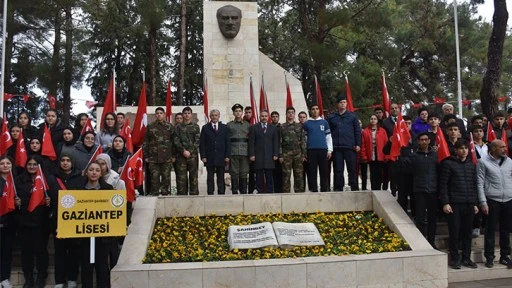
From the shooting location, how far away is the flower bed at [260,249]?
5.34m

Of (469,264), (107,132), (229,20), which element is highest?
(229,20)

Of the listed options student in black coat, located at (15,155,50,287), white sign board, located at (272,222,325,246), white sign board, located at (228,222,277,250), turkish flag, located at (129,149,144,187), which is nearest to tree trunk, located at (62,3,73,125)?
turkish flag, located at (129,149,144,187)

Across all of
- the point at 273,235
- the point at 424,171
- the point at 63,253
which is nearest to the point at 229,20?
the point at 424,171

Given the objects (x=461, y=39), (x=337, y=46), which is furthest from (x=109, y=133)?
(x=461, y=39)

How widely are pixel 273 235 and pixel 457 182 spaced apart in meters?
2.43

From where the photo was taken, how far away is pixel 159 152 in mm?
6965

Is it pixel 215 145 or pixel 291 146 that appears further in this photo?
pixel 291 146

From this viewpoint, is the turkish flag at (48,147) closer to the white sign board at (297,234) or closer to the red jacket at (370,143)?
the white sign board at (297,234)

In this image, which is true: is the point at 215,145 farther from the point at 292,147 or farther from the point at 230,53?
the point at 230,53

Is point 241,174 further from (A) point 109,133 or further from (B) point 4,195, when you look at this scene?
(B) point 4,195

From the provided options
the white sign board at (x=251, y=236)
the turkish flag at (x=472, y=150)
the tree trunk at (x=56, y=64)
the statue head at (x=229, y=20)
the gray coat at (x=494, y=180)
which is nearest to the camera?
the white sign board at (x=251, y=236)

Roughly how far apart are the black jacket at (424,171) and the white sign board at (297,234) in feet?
4.80

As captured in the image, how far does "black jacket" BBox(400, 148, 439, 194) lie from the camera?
5.89 m

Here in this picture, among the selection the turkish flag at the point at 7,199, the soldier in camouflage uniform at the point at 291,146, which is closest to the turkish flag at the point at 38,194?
the turkish flag at the point at 7,199
